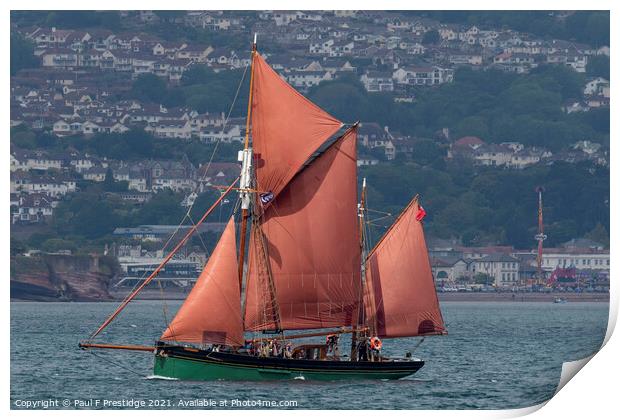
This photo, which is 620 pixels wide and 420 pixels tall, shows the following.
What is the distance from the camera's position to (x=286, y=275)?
46438 mm

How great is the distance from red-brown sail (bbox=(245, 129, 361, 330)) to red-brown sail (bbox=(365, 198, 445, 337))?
1.74 metres

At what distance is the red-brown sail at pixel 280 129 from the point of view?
45.4 metres

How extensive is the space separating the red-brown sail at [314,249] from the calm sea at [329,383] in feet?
7.12

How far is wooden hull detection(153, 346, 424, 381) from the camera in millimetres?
44375

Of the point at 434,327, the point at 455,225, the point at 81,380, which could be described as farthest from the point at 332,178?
the point at 455,225

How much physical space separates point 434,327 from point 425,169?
133342mm

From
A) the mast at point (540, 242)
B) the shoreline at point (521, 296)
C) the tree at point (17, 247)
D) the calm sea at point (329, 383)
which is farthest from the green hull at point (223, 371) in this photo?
the mast at point (540, 242)

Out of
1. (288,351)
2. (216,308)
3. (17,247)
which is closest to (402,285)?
(288,351)

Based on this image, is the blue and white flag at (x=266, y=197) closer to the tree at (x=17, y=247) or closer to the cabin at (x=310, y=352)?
the cabin at (x=310, y=352)

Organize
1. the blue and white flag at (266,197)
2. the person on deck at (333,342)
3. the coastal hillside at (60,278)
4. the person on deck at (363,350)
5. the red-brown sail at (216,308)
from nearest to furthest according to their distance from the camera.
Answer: the red-brown sail at (216,308) → the blue and white flag at (266,197) → the person on deck at (333,342) → the person on deck at (363,350) → the coastal hillside at (60,278)

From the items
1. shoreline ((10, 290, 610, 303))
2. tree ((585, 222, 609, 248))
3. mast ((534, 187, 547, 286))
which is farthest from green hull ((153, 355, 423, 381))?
tree ((585, 222, 609, 248))

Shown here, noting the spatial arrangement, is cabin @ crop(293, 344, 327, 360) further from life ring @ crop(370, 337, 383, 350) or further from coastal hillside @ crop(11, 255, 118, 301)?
coastal hillside @ crop(11, 255, 118, 301)

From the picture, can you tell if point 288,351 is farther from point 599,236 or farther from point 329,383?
point 599,236

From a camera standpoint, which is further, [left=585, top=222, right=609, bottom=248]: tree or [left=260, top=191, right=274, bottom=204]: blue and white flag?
[left=585, top=222, right=609, bottom=248]: tree
